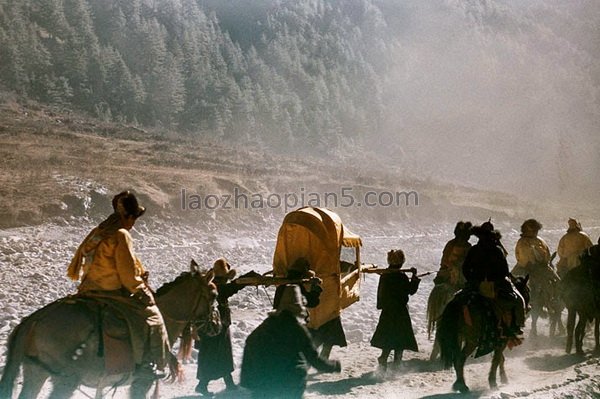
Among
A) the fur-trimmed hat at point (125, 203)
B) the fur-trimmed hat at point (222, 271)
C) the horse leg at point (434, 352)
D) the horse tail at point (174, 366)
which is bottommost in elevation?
the horse leg at point (434, 352)

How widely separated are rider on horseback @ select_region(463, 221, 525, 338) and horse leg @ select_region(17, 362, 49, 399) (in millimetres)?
4310

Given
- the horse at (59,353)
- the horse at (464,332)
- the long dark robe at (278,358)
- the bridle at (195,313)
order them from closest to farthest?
1. the long dark robe at (278,358)
2. the horse at (59,353)
3. the bridle at (195,313)
4. the horse at (464,332)

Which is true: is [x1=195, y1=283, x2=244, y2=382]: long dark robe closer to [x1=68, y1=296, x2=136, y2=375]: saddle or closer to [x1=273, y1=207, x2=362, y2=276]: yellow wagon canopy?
[x1=273, y1=207, x2=362, y2=276]: yellow wagon canopy

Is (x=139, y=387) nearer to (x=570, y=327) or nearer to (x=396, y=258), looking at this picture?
(x=396, y=258)

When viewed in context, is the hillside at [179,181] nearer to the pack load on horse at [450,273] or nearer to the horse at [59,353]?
the pack load on horse at [450,273]

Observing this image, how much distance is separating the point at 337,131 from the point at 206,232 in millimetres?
20271

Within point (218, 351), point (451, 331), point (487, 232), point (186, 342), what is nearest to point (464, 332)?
point (451, 331)

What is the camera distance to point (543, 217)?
2941cm

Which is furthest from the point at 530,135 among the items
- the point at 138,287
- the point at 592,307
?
the point at 138,287

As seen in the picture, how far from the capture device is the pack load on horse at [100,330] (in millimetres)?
4801

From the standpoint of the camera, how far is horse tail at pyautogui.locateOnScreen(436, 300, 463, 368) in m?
6.63

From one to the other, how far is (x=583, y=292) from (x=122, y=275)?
20.8 ft

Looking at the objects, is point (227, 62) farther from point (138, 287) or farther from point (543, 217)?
point (138, 287)

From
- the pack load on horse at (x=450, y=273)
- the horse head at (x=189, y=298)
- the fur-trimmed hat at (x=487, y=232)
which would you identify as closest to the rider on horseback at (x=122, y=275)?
the horse head at (x=189, y=298)
